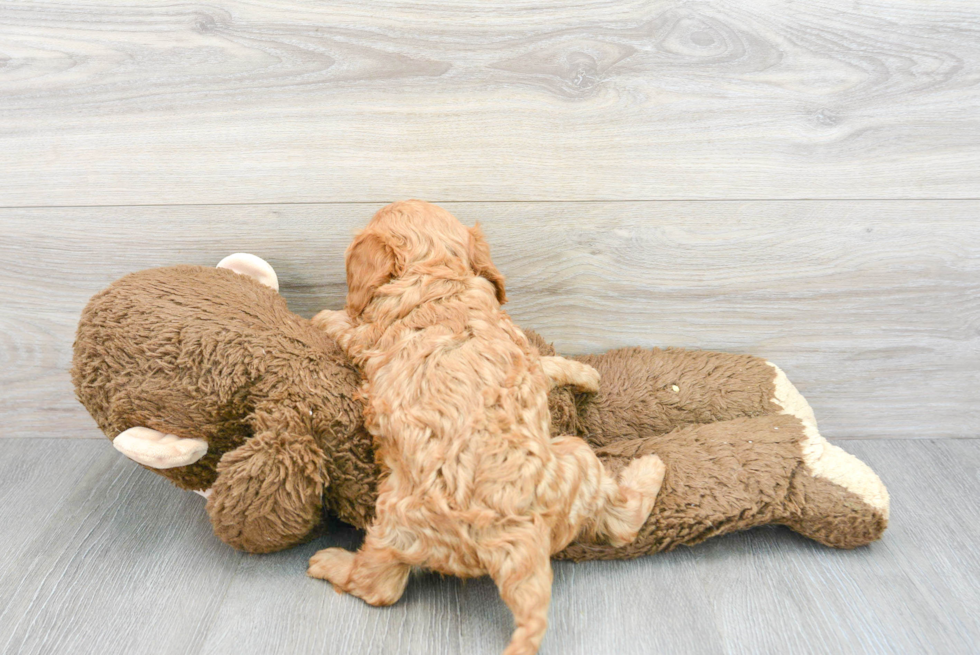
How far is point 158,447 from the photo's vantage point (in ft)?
4.22

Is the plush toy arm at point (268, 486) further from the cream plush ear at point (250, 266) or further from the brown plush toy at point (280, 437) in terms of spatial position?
the cream plush ear at point (250, 266)

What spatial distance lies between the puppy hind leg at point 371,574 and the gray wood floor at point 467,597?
0.03 metres

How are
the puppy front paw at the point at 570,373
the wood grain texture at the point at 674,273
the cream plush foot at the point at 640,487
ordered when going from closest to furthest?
the cream plush foot at the point at 640,487 → the puppy front paw at the point at 570,373 → the wood grain texture at the point at 674,273

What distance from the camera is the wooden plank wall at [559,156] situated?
1491mm

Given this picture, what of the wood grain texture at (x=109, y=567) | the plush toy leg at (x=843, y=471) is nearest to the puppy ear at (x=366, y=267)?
the wood grain texture at (x=109, y=567)

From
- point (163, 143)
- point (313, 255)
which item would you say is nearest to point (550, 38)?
point (313, 255)

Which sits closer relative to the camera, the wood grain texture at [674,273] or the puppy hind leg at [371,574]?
the puppy hind leg at [371,574]

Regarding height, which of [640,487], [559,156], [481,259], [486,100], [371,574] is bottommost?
[371,574]


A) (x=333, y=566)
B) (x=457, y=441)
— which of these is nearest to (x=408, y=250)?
(x=457, y=441)

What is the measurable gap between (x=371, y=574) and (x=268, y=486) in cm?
24

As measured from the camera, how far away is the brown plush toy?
4.22ft

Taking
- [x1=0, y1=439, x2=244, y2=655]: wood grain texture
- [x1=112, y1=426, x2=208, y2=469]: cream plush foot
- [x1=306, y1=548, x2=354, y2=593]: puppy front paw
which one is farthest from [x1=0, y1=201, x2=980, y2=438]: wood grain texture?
[x1=306, y1=548, x2=354, y2=593]: puppy front paw

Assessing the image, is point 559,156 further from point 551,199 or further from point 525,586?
point 525,586

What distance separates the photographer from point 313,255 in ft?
5.41
